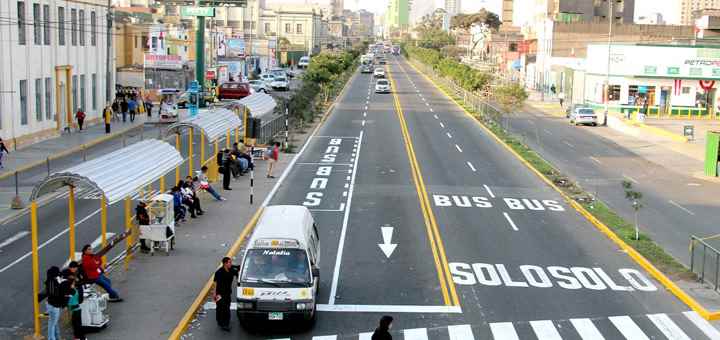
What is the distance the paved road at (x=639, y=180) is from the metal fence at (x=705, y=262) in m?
1.45

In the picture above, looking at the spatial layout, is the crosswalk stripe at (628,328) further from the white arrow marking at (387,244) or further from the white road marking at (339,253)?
the white arrow marking at (387,244)

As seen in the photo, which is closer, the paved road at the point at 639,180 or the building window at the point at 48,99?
the paved road at the point at 639,180

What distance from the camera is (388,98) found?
87.1 meters

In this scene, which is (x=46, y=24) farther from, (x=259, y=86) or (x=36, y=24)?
(x=259, y=86)

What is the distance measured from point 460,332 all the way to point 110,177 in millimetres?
7903

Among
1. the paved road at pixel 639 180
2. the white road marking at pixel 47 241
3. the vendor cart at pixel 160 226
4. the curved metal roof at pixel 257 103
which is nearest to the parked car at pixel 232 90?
the paved road at pixel 639 180

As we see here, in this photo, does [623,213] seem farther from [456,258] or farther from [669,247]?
[456,258]

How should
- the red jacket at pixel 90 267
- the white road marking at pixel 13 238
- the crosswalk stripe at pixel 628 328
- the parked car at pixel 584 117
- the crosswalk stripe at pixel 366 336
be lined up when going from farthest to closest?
the parked car at pixel 584 117 < the white road marking at pixel 13 238 < the red jacket at pixel 90 267 < the crosswalk stripe at pixel 628 328 < the crosswalk stripe at pixel 366 336

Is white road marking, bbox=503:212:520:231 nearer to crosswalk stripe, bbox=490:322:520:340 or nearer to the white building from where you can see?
crosswalk stripe, bbox=490:322:520:340

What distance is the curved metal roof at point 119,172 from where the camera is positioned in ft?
57.5

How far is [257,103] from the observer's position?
141ft

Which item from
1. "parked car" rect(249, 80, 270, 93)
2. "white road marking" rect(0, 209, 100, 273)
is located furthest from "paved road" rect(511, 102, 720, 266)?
"parked car" rect(249, 80, 270, 93)

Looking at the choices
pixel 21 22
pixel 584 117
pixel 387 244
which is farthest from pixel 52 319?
pixel 584 117

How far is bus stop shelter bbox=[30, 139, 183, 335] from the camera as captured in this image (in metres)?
17.0
